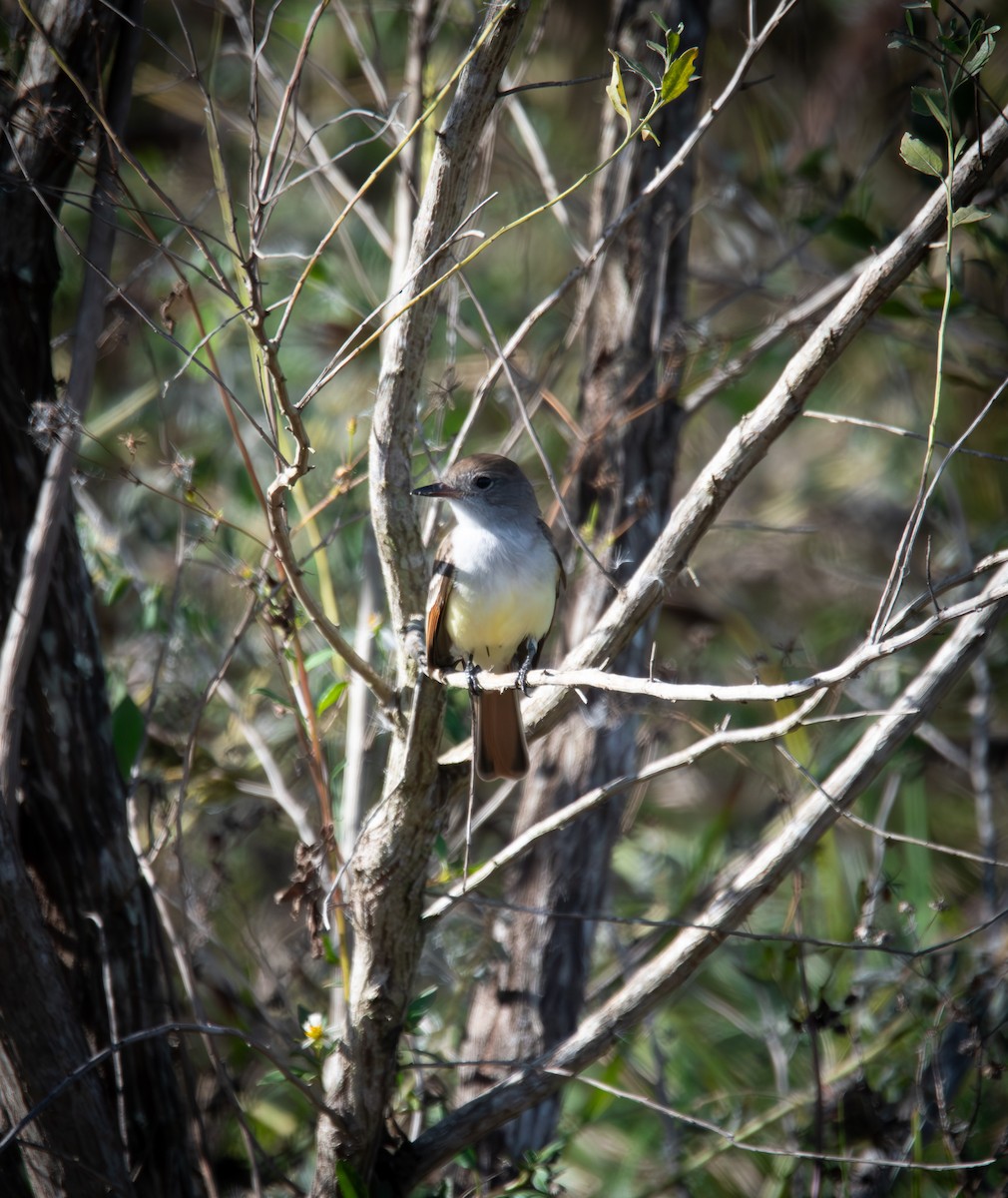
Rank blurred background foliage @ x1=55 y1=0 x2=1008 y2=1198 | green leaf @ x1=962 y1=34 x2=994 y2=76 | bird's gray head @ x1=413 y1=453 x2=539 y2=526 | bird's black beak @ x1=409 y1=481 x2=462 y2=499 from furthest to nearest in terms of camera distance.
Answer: bird's gray head @ x1=413 y1=453 x2=539 y2=526 → blurred background foliage @ x1=55 y1=0 x2=1008 y2=1198 → bird's black beak @ x1=409 y1=481 x2=462 y2=499 → green leaf @ x1=962 y1=34 x2=994 y2=76

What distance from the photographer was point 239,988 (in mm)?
4398

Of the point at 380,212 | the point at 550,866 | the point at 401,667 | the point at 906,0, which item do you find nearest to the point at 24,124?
the point at 401,667

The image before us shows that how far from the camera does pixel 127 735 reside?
144 inches

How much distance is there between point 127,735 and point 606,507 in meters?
2.04

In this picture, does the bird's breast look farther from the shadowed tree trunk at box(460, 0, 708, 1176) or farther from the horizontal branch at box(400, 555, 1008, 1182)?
the horizontal branch at box(400, 555, 1008, 1182)

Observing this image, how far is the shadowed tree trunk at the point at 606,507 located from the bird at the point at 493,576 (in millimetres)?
355

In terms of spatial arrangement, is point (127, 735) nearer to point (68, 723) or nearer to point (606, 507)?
point (68, 723)

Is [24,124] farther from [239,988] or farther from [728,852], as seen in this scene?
[728,852]

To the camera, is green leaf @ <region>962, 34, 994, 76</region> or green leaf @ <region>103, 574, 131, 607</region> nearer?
green leaf @ <region>962, 34, 994, 76</region>

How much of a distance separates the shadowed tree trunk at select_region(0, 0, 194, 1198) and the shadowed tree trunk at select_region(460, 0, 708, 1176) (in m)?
1.35

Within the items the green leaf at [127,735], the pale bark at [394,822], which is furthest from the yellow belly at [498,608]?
the green leaf at [127,735]

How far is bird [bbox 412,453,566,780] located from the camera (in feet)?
11.9

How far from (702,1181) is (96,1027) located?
9.38 feet

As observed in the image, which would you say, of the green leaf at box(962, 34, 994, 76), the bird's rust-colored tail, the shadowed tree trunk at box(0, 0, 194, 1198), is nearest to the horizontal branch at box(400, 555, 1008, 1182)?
the bird's rust-colored tail
